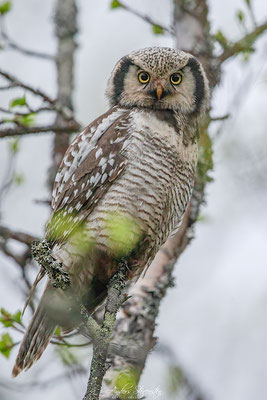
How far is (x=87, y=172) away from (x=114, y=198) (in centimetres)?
22

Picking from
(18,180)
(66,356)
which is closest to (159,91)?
(66,356)

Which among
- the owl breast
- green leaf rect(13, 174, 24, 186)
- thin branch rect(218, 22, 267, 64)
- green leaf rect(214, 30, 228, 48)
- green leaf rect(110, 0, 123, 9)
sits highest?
green leaf rect(110, 0, 123, 9)

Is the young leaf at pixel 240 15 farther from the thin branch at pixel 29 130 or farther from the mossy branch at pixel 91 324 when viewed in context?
the mossy branch at pixel 91 324

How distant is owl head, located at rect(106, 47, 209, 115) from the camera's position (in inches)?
136

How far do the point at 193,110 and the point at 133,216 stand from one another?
2.68 feet

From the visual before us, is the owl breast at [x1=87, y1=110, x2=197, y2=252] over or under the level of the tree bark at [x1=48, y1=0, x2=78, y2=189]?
under

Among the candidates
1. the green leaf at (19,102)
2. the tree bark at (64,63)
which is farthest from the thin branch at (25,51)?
the green leaf at (19,102)

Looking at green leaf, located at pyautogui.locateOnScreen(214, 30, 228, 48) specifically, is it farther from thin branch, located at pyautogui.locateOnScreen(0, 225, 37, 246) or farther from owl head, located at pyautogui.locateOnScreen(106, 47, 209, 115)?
thin branch, located at pyautogui.locateOnScreen(0, 225, 37, 246)

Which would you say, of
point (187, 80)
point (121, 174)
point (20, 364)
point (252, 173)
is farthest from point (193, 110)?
point (20, 364)

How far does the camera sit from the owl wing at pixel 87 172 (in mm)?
3107

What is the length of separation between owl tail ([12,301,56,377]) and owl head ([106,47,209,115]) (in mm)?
1223

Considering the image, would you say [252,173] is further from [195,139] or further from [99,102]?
[99,102]

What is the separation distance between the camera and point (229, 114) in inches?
132

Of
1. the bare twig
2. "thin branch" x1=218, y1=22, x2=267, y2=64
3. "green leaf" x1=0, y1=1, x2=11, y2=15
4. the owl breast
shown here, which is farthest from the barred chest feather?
"green leaf" x1=0, y1=1, x2=11, y2=15
